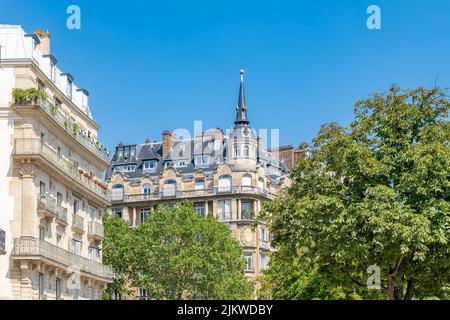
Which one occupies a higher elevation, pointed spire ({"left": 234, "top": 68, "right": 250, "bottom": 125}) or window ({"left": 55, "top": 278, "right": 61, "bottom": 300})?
pointed spire ({"left": 234, "top": 68, "right": 250, "bottom": 125})

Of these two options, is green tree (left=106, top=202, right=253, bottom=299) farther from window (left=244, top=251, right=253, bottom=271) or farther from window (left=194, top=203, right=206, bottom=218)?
window (left=194, top=203, right=206, bottom=218)

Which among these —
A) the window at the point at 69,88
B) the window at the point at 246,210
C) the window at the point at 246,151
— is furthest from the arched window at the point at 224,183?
the window at the point at 69,88

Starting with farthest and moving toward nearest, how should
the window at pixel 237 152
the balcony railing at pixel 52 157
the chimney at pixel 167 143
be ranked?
the chimney at pixel 167 143 < the window at pixel 237 152 < the balcony railing at pixel 52 157

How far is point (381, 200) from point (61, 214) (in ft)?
84.3

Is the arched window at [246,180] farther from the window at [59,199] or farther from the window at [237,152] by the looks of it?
the window at [59,199]

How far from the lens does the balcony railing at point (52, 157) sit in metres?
48.2

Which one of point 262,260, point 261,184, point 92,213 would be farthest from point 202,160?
point 92,213

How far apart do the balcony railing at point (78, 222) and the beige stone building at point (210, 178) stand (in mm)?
44743

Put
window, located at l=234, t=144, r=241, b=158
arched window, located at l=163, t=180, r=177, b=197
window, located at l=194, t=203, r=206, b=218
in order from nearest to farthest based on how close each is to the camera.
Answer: window, located at l=194, t=203, r=206, b=218
window, located at l=234, t=144, r=241, b=158
arched window, located at l=163, t=180, r=177, b=197

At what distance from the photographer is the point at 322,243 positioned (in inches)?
1419

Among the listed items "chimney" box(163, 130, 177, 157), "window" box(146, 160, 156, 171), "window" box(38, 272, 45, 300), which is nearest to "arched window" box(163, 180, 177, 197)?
"window" box(146, 160, 156, 171)

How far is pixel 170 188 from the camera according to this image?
110m

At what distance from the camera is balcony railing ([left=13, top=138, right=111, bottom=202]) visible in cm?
4816
